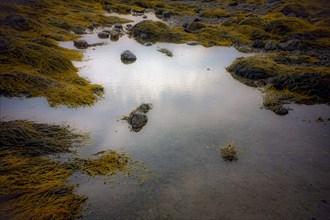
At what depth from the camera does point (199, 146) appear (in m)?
6.32

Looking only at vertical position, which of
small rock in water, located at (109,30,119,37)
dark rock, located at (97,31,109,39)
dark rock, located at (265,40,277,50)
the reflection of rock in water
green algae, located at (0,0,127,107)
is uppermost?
dark rock, located at (265,40,277,50)

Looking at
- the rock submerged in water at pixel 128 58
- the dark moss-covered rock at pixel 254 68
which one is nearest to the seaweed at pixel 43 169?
the rock submerged in water at pixel 128 58

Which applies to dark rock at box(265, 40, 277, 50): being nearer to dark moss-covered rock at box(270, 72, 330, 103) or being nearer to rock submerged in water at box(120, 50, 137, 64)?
dark moss-covered rock at box(270, 72, 330, 103)

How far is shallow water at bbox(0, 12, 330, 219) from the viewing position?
4.67m

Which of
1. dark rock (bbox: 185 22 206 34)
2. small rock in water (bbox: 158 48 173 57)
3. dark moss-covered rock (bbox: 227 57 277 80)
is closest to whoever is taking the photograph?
dark moss-covered rock (bbox: 227 57 277 80)

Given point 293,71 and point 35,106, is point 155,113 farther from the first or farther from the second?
point 293,71

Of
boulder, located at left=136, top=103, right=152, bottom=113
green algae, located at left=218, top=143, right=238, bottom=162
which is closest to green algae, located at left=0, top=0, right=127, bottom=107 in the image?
boulder, located at left=136, top=103, right=152, bottom=113

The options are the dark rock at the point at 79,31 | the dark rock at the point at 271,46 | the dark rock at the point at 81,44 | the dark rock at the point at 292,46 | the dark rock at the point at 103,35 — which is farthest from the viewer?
the dark rock at the point at 79,31

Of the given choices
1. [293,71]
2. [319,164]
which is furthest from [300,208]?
[293,71]

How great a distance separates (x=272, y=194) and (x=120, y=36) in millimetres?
14893

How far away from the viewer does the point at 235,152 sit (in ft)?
19.7

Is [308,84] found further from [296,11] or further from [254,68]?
[296,11]

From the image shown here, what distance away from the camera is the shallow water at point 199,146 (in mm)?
4668

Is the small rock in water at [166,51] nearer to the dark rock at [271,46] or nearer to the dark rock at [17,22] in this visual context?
the dark rock at [271,46]
